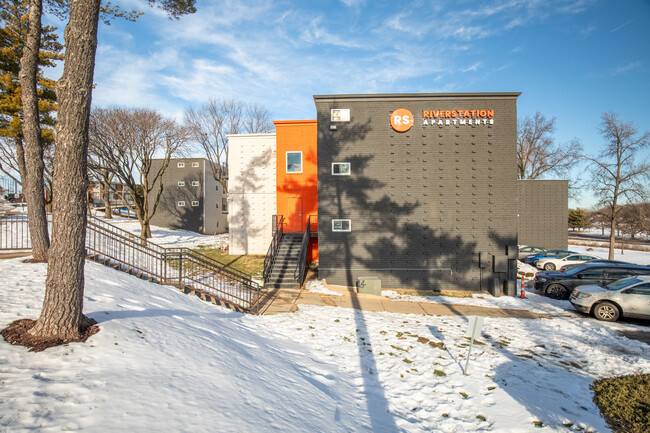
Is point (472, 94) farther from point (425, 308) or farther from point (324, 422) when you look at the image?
point (324, 422)

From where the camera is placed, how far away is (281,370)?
5.72m

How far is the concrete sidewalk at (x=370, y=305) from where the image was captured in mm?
10977

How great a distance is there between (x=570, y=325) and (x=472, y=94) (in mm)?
10590

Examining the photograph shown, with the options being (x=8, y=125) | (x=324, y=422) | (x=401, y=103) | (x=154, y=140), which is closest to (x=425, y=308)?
(x=324, y=422)

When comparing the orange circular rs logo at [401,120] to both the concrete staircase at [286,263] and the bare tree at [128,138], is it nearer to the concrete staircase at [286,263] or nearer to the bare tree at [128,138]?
the concrete staircase at [286,263]

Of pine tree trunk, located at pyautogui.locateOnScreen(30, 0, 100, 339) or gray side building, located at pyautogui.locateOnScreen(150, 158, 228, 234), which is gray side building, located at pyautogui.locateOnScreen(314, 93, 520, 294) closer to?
pine tree trunk, located at pyautogui.locateOnScreen(30, 0, 100, 339)

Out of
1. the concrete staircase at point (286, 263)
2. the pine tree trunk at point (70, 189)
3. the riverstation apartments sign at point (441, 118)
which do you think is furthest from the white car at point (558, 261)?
the pine tree trunk at point (70, 189)

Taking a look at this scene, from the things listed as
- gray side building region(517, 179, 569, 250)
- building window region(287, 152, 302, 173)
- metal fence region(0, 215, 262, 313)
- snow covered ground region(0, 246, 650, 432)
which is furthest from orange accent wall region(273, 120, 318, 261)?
gray side building region(517, 179, 569, 250)

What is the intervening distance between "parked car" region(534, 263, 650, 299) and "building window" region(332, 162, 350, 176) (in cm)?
1077

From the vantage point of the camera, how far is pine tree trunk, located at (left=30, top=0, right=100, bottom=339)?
442cm

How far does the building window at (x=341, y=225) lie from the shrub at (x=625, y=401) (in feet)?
33.1

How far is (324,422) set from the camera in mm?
4277

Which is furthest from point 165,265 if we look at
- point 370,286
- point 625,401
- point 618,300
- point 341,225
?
point 618,300

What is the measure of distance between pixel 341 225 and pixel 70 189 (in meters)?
11.3
